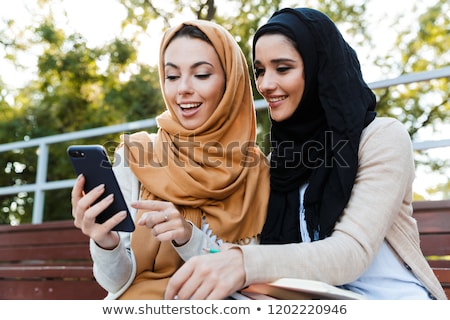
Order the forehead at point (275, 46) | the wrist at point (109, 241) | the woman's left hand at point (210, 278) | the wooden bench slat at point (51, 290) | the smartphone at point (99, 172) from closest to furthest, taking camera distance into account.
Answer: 1. the woman's left hand at point (210, 278)
2. the smartphone at point (99, 172)
3. the wrist at point (109, 241)
4. the forehead at point (275, 46)
5. the wooden bench slat at point (51, 290)

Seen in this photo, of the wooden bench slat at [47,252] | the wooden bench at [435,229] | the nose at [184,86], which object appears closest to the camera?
the nose at [184,86]

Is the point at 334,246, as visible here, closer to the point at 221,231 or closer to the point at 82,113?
the point at 221,231

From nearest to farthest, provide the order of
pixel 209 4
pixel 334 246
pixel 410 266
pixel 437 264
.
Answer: pixel 334 246
pixel 410 266
pixel 437 264
pixel 209 4

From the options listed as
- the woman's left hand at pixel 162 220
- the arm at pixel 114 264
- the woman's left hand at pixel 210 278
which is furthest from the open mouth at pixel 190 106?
the woman's left hand at pixel 210 278

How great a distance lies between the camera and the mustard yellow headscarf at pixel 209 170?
1909 mm

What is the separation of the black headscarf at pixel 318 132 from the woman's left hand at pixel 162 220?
0.40 meters

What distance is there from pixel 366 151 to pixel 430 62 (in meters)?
11.8

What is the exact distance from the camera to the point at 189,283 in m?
1.31

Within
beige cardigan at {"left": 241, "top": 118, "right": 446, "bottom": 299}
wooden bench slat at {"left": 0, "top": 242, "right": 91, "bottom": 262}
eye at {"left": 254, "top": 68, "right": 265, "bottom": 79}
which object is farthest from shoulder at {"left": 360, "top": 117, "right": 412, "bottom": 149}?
wooden bench slat at {"left": 0, "top": 242, "right": 91, "bottom": 262}

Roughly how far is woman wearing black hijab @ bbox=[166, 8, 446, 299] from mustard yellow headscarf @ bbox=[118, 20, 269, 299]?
0.10 m

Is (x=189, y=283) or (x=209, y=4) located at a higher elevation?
(x=209, y=4)

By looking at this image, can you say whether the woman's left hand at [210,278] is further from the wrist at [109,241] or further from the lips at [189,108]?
the lips at [189,108]

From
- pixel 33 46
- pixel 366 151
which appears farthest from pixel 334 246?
pixel 33 46

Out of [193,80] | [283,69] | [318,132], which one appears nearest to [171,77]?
[193,80]
